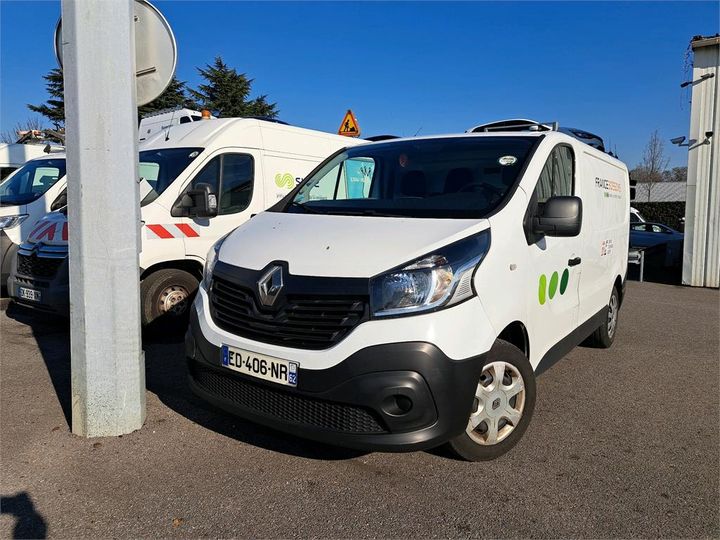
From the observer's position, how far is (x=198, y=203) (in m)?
5.49

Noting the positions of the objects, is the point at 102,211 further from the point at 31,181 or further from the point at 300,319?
the point at 31,181

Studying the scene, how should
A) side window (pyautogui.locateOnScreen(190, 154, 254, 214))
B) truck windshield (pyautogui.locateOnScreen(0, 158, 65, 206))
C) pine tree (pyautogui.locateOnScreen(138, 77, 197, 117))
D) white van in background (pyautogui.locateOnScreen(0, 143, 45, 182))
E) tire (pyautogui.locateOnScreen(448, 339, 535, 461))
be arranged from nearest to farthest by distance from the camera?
1. tire (pyautogui.locateOnScreen(448, 339, 535, 461))
2. side window (pyautogui.locateOnScreen(190, 154, 254, 214))
3. truck windshield (pyautogui.locateOnScreen(0, 158, 65, 206))
4. white van in background (pyautogui.locateOnScreen(0, 143, 45, 182))
5. pine tree (pyautogui.locateOnScreen(138, 77, 197, 117))

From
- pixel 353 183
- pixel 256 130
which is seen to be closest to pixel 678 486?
pixel 353 183

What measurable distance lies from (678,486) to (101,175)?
3705 mm

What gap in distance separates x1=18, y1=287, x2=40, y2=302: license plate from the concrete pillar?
271 centimetres

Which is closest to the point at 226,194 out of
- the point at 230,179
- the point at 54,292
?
the point at 230,179

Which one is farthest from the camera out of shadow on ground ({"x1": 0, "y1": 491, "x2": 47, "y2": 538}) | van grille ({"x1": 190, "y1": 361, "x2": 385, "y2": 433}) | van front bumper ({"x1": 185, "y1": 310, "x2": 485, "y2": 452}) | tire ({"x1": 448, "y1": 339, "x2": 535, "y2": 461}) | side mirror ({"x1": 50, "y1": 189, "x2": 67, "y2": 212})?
side mirror ({"x1": 50, "y1": 189, "x2": 67, "y2": 212})

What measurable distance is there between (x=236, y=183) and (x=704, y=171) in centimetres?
999

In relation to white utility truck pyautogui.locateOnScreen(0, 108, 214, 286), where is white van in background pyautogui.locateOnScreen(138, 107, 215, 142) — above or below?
above

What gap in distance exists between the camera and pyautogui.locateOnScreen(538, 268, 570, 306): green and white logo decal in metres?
3.51

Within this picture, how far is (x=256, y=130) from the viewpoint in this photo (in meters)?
6.45

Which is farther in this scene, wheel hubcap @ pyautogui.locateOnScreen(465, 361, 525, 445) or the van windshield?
the van windshield

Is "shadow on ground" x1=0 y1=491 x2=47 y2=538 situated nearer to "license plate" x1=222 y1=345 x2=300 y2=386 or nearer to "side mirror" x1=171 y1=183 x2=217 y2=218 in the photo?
"license plate" x1=222 y1=345 x2=300 y2=386

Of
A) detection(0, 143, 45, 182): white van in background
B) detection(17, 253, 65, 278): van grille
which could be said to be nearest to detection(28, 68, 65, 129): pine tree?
detection(0, 143, 45, 182): white van in background
